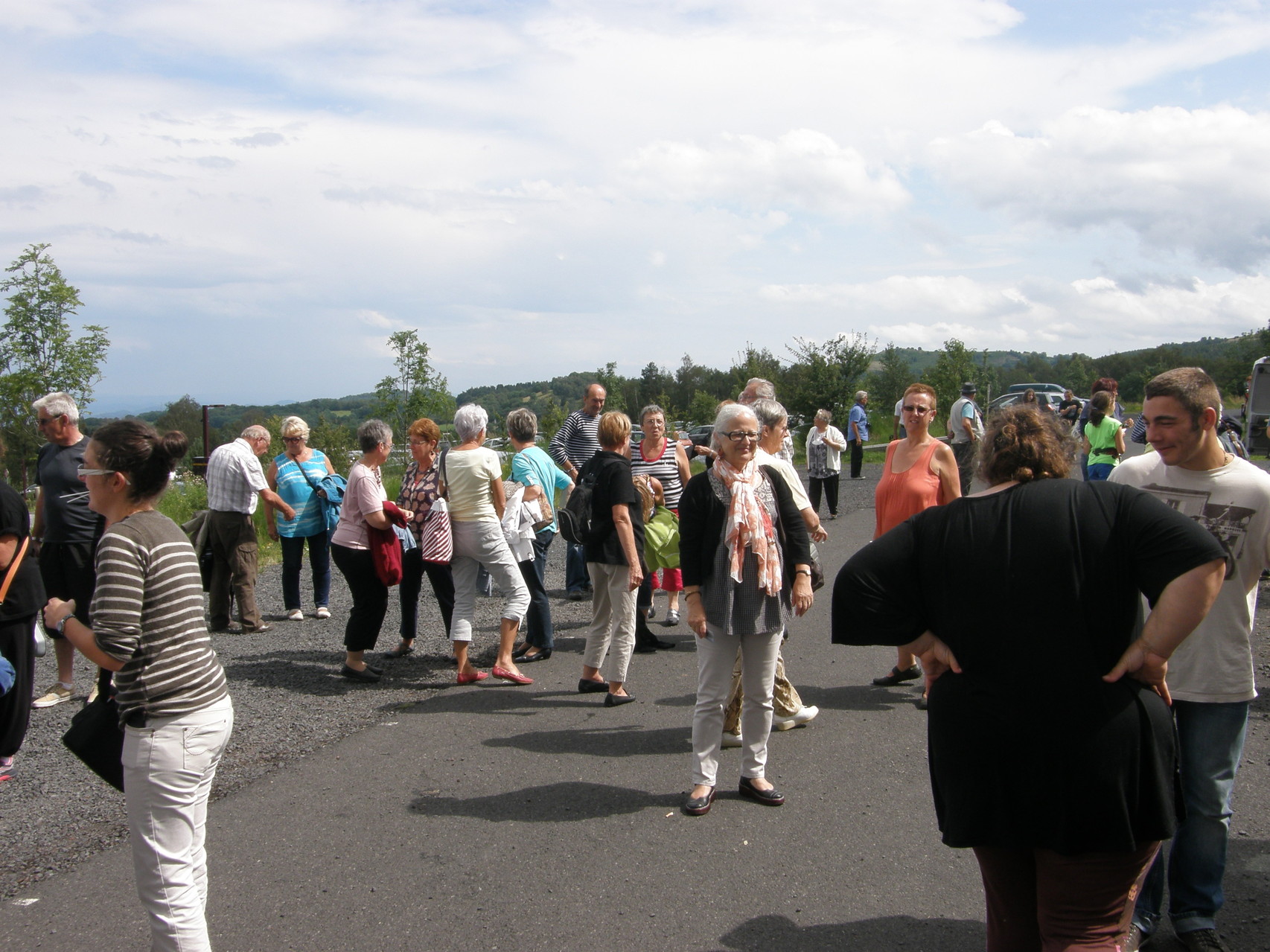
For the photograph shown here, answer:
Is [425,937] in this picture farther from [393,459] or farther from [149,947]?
[393,459]

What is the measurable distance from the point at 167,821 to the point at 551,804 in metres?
2.02

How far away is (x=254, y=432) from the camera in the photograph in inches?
324

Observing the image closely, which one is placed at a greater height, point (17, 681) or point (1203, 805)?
point (17, 681)

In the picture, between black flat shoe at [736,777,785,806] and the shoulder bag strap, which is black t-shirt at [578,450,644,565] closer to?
black flat shoe at [736,777,785,806]

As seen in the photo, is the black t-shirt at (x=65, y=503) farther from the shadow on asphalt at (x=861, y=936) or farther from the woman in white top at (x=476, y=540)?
the shadow on asphalt at (x=861, y=936)

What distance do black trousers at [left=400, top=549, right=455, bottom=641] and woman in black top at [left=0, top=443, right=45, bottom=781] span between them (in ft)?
8.27

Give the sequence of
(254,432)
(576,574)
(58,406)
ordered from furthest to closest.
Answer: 1. (576,574)
2. (254,432)
3. (58,406)

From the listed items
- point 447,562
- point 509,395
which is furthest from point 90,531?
point 509,395

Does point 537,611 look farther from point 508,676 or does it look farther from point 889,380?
point 889,380

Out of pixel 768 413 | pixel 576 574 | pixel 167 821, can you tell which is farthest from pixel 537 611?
pixel 167 821

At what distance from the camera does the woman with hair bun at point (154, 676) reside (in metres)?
2.63

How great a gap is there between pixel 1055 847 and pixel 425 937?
2.18 meters

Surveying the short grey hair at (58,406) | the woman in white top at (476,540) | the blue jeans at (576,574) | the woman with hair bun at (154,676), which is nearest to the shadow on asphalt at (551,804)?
the woman with hair bun at (154,676)

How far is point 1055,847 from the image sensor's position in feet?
7.13
